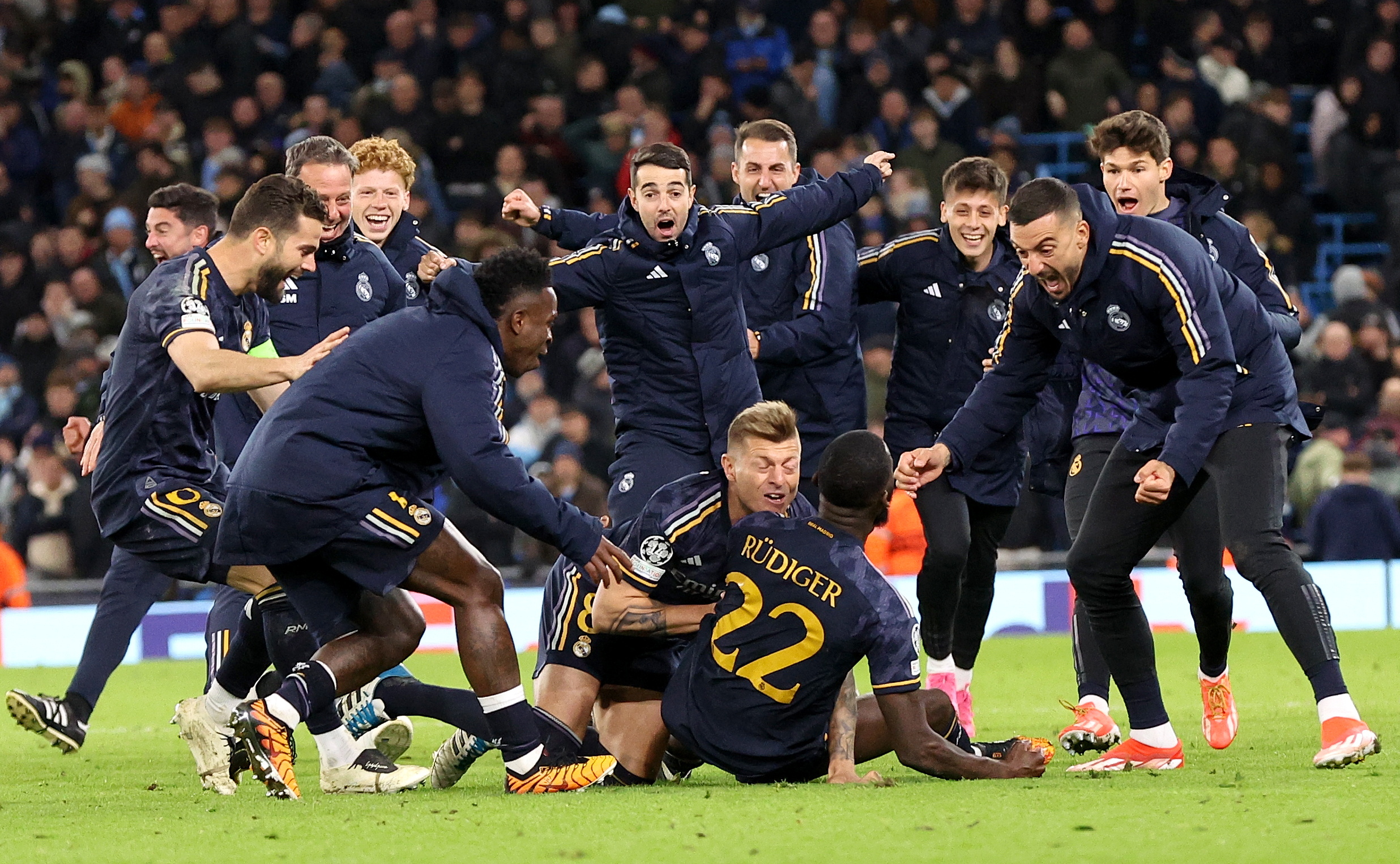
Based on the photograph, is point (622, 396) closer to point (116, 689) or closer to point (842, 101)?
point (116, 689)

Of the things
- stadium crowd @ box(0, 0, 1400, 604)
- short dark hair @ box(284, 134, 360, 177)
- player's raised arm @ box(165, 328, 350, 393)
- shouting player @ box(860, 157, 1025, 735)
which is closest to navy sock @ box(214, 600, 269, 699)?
player's raised arm @ box(165, 328, 350, 393)

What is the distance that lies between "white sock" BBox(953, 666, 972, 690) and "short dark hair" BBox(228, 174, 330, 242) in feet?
11.1

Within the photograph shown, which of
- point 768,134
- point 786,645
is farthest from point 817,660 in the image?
point 768,134

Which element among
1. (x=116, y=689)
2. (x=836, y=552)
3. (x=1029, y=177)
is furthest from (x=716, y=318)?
(x=1029, y=177)

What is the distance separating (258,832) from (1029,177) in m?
12.3

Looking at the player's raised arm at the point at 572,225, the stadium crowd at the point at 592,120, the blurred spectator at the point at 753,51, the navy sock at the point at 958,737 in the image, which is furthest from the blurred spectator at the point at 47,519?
the navy sock at the point at 958,737

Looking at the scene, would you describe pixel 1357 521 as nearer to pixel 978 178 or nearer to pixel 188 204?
pixel 978 178

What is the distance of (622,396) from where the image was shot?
25.5 ft

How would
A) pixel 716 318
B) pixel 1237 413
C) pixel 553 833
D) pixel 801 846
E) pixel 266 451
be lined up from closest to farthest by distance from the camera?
pixel 801 846 → pixel 553 833 → pixel 266 451 → pixel 1237 413 → pixel 716 318

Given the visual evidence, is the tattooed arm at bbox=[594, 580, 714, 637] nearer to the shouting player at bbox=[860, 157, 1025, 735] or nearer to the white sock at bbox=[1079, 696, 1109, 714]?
the white sock at bbox=[1079, 696, 1109, 714]

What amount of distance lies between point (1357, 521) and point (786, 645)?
29.5ft

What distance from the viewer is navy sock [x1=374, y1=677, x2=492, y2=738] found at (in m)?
6.09

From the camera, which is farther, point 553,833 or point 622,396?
point 622,396

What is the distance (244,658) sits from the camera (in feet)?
21.7
